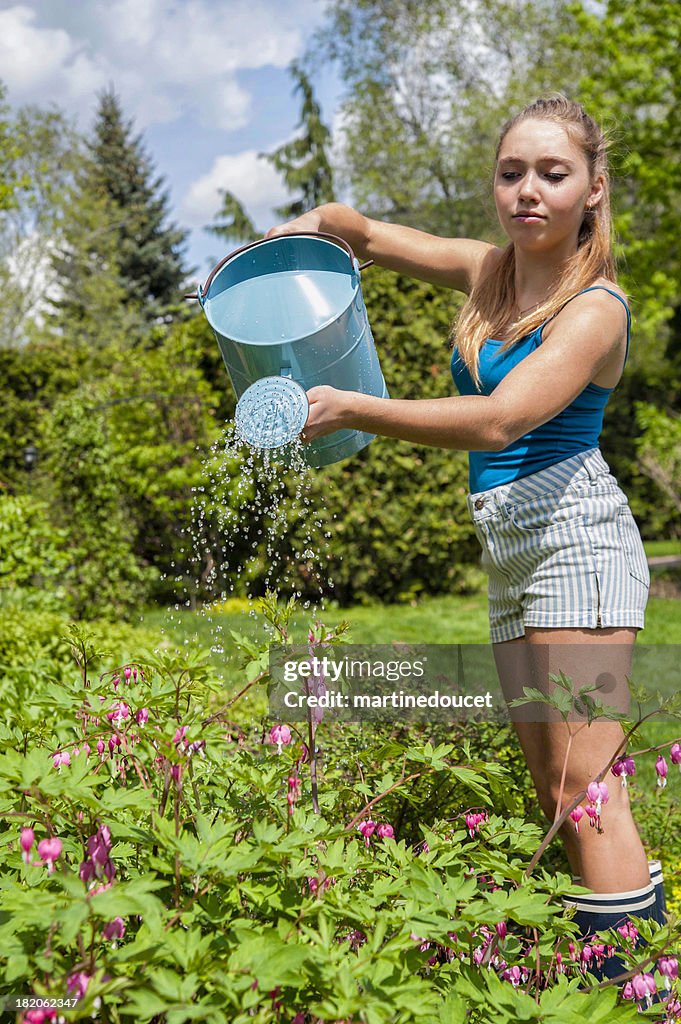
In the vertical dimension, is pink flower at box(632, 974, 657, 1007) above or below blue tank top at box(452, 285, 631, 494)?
below

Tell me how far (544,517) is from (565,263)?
50 centimetres

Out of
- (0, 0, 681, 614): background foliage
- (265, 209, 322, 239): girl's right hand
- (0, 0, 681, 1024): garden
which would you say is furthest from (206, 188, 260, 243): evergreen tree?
(265, 209, 322, 239): girl's right hand

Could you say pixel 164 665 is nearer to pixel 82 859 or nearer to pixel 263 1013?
pixel 82 859

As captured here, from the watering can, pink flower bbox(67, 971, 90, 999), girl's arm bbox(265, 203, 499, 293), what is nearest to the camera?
pink flower bbox(67, 971, 90, 999)

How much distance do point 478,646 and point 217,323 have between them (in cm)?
382

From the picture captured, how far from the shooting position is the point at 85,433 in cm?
607

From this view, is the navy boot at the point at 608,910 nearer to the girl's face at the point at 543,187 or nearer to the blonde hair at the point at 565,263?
the blonde hair at the point at 565,263

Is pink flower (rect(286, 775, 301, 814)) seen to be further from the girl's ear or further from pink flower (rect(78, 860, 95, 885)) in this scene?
the girl's ear

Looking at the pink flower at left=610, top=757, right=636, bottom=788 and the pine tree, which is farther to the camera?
the pine tree

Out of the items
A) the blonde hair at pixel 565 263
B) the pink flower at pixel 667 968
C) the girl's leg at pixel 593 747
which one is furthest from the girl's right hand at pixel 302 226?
the pink flower at pixel 667 968

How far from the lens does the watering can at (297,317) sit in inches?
69.6

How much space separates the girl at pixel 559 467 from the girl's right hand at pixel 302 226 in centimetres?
45

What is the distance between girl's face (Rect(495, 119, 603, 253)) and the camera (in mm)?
1656

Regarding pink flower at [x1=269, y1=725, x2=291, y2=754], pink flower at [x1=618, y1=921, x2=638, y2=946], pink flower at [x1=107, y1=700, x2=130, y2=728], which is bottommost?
pink flower at [x1=618, y1=921, x2=638, y2=946]
